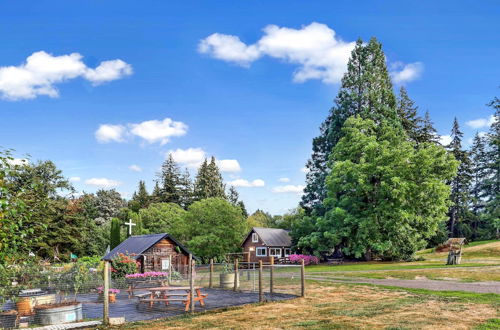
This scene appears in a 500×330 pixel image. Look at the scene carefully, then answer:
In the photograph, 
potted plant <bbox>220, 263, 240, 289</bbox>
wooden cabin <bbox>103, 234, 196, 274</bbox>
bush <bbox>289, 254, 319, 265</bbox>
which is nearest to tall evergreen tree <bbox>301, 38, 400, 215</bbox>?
bush <bbox>289, 254, 319, 265</bbox>

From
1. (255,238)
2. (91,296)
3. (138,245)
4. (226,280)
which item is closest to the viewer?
(91,296)

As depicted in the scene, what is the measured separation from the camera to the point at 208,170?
279ft

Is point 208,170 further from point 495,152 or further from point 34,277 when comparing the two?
point 34,277

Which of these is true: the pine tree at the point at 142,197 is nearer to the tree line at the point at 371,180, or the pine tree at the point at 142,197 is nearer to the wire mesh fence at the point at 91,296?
the tree line at the point at 371,180

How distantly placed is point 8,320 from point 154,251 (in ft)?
72.4

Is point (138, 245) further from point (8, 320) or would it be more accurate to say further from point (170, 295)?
point (8, 320)

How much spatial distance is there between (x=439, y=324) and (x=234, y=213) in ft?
145

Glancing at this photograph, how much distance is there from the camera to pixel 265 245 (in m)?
55.9

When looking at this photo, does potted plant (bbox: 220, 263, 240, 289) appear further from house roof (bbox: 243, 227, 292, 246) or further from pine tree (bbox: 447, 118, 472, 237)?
pine tree (bbox: 447, 118, 472, 237)

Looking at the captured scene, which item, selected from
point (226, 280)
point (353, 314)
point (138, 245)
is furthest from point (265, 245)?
point (353, 314)

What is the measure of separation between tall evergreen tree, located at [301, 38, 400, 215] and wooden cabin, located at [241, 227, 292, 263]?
6.29 meters

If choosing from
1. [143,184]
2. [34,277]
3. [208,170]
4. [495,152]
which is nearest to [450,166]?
[495,152]

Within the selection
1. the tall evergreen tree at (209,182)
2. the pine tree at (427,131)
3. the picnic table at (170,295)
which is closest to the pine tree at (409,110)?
the pine tree at (427,131)

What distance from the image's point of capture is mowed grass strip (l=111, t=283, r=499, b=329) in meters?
11.2
